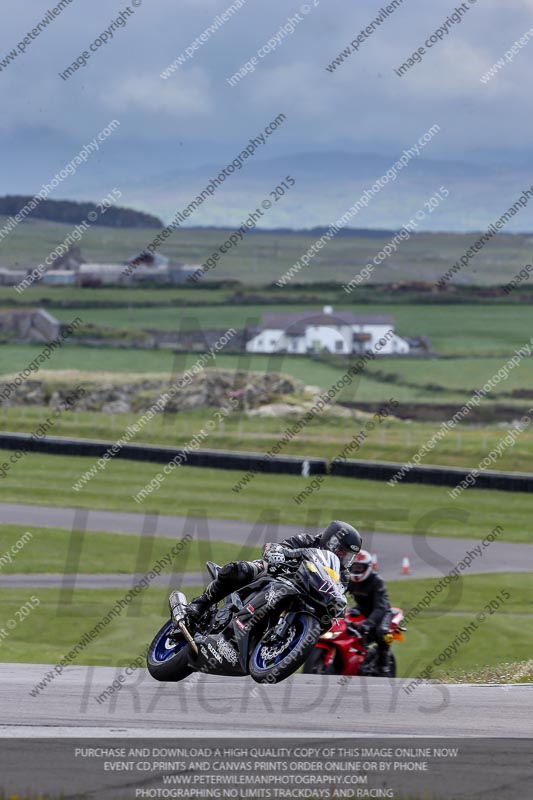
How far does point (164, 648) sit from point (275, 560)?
148cm

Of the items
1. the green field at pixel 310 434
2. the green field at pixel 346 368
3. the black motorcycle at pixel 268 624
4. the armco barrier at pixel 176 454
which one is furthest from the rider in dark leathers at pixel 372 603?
the green field at pixel 346 368

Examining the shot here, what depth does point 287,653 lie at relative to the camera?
9055 mm

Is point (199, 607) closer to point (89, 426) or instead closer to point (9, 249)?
point (89, 426)

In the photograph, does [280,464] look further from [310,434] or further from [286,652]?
[286,652]

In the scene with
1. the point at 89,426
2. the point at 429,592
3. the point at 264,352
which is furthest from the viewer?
the point at 264,352

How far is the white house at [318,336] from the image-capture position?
81500mm

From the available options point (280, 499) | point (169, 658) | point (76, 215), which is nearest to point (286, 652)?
point (169, 658)

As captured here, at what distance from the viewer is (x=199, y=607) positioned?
1029 centimetres

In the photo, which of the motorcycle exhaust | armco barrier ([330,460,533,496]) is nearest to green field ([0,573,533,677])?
the motorcycle exhaust

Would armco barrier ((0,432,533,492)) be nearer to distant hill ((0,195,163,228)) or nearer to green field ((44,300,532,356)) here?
green field ((44,300,532,356))

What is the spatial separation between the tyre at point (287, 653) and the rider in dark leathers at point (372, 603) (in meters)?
3.39

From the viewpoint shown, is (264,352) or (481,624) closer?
(481,624)

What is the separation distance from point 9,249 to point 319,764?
485 ft

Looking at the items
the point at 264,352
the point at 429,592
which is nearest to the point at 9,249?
the point at 264,352
